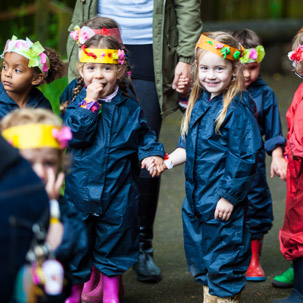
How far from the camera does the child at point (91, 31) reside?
4344 mm

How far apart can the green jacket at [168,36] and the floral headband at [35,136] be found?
2.20 metres

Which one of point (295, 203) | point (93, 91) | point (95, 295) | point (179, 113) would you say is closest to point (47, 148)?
point (93, 91)

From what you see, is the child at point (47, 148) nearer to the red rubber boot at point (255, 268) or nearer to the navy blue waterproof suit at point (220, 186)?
the navy blue waterproof suit at point (220, 186)

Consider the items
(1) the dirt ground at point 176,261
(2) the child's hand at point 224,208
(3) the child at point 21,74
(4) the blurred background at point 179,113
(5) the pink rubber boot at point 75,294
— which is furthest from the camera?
(4) the blurred background at point 179,113

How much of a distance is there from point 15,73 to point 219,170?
1.41 meters

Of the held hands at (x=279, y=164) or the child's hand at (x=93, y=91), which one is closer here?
the child's hand at (x=93, y=91)

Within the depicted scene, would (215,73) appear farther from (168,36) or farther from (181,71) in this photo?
(168,36)

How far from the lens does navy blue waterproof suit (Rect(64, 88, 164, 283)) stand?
4.01 metres

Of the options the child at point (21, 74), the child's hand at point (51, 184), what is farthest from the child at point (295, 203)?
the child's hand at point (51, 184)

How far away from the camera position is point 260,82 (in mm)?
4941

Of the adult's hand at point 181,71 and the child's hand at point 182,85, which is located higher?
the adult's hand at point 181,71

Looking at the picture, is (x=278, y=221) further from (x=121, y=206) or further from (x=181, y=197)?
(x=121, y=206)

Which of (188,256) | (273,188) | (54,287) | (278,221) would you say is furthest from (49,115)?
(273,188)

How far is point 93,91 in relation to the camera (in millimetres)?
3973
